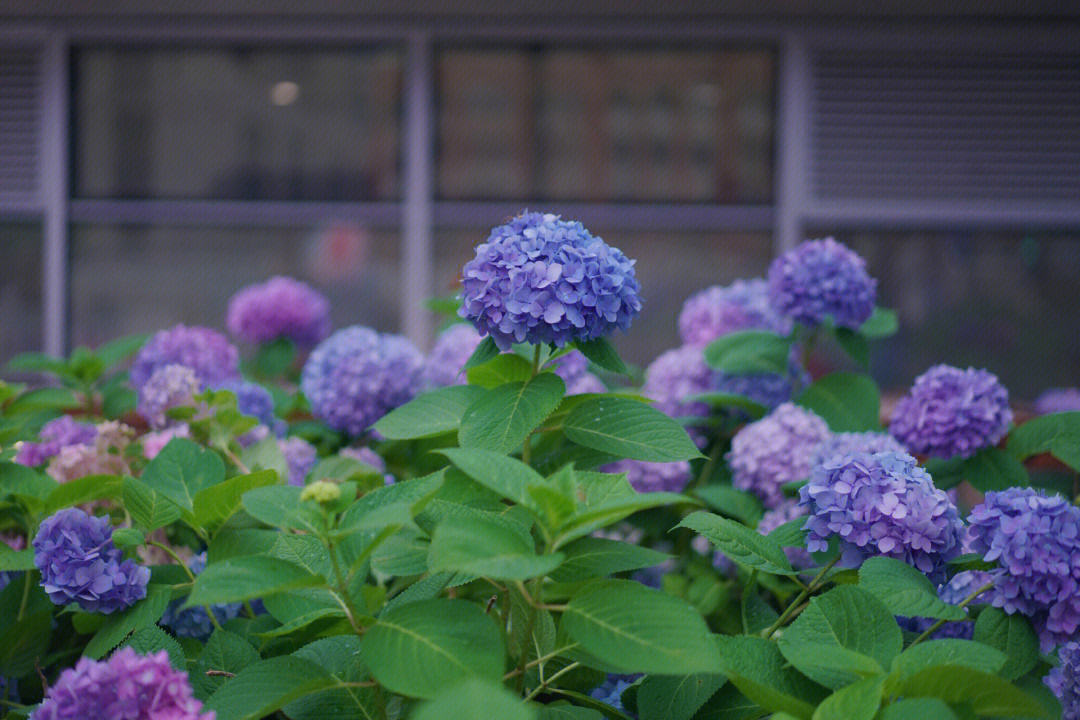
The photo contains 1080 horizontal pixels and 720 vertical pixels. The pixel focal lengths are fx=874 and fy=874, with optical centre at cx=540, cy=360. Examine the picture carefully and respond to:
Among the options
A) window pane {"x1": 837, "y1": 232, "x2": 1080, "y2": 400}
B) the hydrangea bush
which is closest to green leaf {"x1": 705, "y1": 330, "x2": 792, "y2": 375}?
the hydrangea bush

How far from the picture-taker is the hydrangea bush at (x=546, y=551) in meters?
0.41

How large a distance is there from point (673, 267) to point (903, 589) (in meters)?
2.30

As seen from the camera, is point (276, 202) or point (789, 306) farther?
point (276, 202)

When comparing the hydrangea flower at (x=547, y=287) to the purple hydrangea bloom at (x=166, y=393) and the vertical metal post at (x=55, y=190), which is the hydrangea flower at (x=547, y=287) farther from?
the vertical metal post at (x=55, y=190)

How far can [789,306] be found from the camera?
94cm

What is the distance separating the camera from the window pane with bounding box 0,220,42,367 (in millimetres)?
2832

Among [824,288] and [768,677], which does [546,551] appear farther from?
[824,288]

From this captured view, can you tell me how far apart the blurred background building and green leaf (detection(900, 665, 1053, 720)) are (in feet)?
7.66

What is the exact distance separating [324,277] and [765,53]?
1.56m

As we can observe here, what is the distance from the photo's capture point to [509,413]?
1.81ft

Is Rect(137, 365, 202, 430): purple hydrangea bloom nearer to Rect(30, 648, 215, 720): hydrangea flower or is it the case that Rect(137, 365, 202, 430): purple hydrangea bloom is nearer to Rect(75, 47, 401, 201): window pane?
Rect(30, 648, 215, 720): hydrangea flower

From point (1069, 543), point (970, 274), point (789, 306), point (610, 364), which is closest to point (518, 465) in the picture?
point (610, 364)

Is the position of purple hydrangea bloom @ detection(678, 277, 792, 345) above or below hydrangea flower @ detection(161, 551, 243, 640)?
above

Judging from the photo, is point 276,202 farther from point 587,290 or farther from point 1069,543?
point 1069,543
